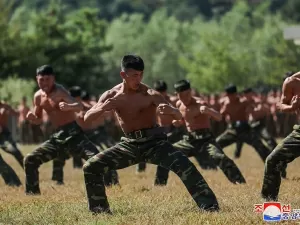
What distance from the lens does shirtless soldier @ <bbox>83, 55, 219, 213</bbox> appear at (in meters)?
9.56

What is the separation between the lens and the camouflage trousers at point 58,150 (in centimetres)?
1261

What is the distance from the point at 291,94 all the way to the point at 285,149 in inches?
26.3

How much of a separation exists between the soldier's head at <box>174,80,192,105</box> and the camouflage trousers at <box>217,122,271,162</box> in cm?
292

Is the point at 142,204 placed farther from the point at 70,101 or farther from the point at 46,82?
the point at 46,82

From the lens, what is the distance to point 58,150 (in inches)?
509

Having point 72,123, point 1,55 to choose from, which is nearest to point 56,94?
point 72,123

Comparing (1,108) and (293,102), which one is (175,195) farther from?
(1,108)

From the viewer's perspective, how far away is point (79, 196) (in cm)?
1202

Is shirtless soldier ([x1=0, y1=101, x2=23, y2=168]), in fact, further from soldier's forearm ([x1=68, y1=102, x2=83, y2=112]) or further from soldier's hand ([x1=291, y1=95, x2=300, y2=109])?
soldier's hand ([x1=291, y1=95, x2=300, y2=109])

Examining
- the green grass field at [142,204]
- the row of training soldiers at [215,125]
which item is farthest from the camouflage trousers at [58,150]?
the row of training soldiers at [215,125]

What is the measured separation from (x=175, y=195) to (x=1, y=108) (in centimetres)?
648

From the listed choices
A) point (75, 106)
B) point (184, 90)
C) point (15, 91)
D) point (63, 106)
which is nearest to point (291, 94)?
point (63, 106)

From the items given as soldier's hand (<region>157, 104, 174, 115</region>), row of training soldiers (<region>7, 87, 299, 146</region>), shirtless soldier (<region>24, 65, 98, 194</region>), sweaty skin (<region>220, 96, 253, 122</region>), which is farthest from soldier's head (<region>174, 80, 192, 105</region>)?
row of training soldiers (<region>7, 87, 299, 146</region>)

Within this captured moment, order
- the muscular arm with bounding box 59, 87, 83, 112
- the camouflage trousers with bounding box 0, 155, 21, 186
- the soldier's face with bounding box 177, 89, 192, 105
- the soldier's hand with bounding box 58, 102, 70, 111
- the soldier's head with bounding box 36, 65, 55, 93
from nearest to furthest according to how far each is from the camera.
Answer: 1. the soldier's hand with bounding box 58, 102, 70, 111
2. the muscular arm with bounding box 59, 87, 83, 112
3. the soldier's head with bounding box 36, 65, 55, 93
4. the soldier's face with bounding box 177, 89, 192, 105
5. the camouflage trousers with bounding box 0, 155, 21, 186
